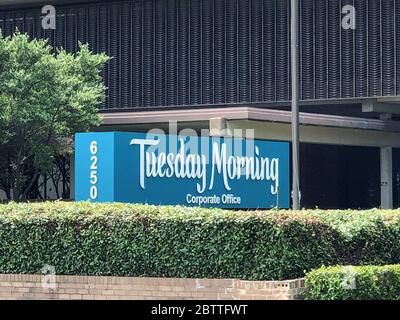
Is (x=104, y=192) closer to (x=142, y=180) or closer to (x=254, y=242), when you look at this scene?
(x=142, y=180)

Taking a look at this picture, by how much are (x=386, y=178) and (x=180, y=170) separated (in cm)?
2250

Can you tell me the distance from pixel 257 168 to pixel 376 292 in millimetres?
7899

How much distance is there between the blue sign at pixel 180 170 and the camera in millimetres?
17469

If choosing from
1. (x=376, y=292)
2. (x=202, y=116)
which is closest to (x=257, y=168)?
(x=376, y=292)

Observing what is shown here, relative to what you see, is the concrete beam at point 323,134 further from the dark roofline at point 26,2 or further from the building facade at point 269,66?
the dark roofline at point 26,2

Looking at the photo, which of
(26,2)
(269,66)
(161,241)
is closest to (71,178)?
(269,66)

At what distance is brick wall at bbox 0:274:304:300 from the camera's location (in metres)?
13.3

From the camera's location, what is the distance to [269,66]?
130 ft

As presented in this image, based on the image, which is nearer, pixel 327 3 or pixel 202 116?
pixel 202 116

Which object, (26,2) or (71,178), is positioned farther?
(26,2)

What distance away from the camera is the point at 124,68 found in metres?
41.8

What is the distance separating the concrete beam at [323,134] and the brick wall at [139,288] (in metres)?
16.2

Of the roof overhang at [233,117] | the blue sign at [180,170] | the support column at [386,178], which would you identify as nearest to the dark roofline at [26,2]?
the roof overhang at [233,117]

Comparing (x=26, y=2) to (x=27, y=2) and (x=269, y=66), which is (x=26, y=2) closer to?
(x=27, y=2)
